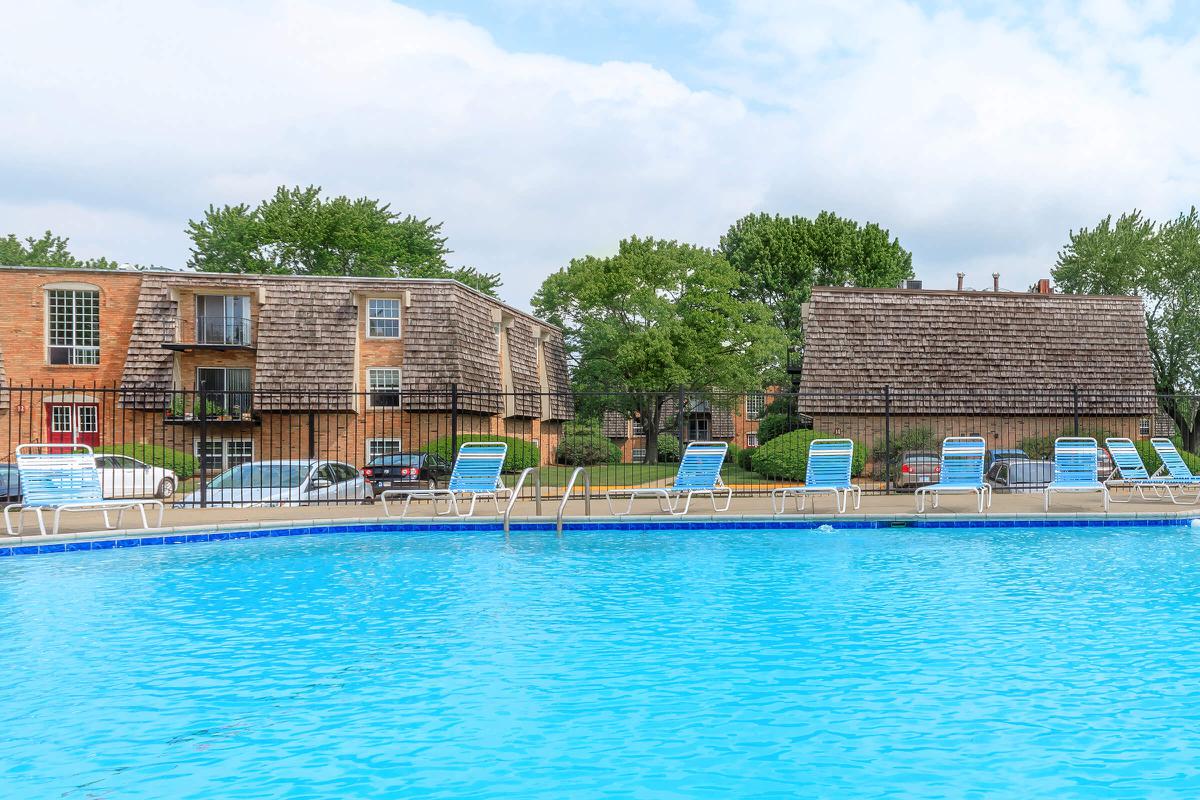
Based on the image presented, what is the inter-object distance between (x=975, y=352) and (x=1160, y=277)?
20201 mm

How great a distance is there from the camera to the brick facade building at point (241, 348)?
34.0m

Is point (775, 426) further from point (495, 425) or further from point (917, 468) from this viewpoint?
point (917, 468)

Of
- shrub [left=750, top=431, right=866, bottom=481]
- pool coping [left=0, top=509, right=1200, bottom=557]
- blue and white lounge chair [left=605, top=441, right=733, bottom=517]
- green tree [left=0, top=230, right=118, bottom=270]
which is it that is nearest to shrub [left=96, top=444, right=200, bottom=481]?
pool coping [left=0, top=509, right=1200, bottom=557]

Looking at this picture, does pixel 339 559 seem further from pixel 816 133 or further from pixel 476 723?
pixel 816 133

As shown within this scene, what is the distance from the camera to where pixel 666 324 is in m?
42.3

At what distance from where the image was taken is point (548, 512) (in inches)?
627

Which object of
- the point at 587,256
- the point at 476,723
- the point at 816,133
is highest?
the point at 587,256

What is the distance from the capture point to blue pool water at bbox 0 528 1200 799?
180 inches

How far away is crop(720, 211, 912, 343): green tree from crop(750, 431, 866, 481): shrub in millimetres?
20219

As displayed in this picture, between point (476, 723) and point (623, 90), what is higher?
point (623, 90)

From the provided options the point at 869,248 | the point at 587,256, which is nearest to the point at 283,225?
the point at 587,256

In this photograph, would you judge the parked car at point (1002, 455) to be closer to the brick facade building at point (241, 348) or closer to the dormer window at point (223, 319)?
the brick facade building at point (241, 348)

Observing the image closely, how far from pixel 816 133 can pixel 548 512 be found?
7.73 meters

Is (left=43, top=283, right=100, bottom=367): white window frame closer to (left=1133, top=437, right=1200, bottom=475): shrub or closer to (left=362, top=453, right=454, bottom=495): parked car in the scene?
(left=362, top=453, right=454, bottom=495): parked car
